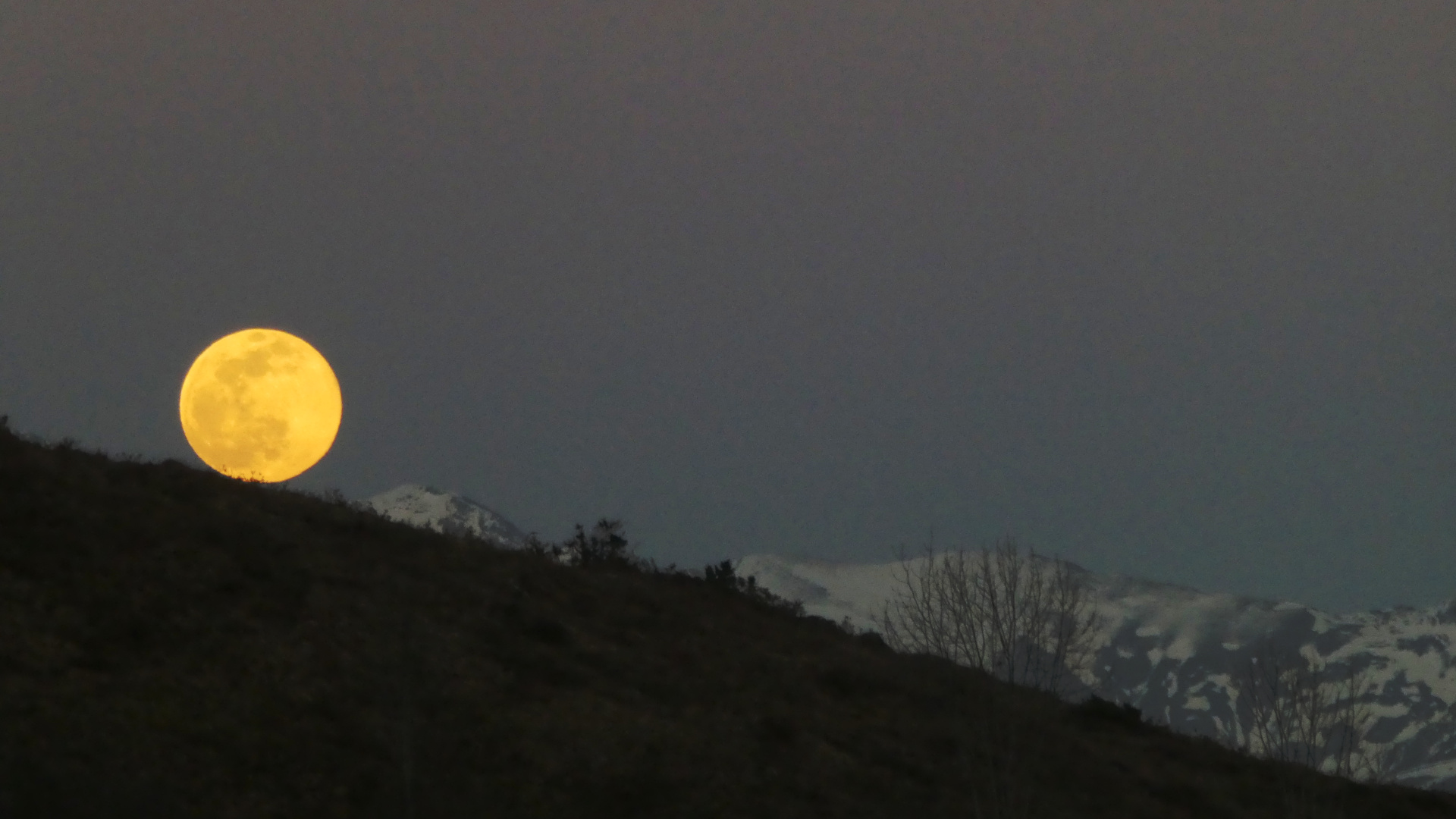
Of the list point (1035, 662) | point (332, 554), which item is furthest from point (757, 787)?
point (332, 554)

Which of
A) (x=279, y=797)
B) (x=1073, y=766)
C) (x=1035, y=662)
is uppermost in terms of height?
(x=1035, y=662)

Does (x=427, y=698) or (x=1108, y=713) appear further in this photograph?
(x=1108, y=713)

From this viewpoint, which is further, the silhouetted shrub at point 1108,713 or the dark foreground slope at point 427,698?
the silhouetted shrub at point 1108,713

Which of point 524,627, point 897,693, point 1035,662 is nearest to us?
point 1035,662

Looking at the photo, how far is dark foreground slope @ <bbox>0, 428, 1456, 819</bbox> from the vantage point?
2302 cm

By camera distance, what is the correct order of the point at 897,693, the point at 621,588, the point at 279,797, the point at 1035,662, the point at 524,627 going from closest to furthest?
the point at 279,797, the point at 1035,662, the point at 524,627, the point at 897,693, the point at 621,588

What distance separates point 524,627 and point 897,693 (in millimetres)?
11222

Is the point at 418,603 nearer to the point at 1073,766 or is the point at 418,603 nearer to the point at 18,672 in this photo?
the point at 18,672

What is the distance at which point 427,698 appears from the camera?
91.8 feet

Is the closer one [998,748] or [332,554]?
[998,748]

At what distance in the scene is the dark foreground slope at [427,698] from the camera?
75.5 ft

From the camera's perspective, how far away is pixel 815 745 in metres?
32.3

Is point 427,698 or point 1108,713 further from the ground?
point 1108,713

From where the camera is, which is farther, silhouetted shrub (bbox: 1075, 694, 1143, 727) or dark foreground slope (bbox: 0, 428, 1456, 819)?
silhouetted shrub (bbox: 1075, 694, 1143, 727)
